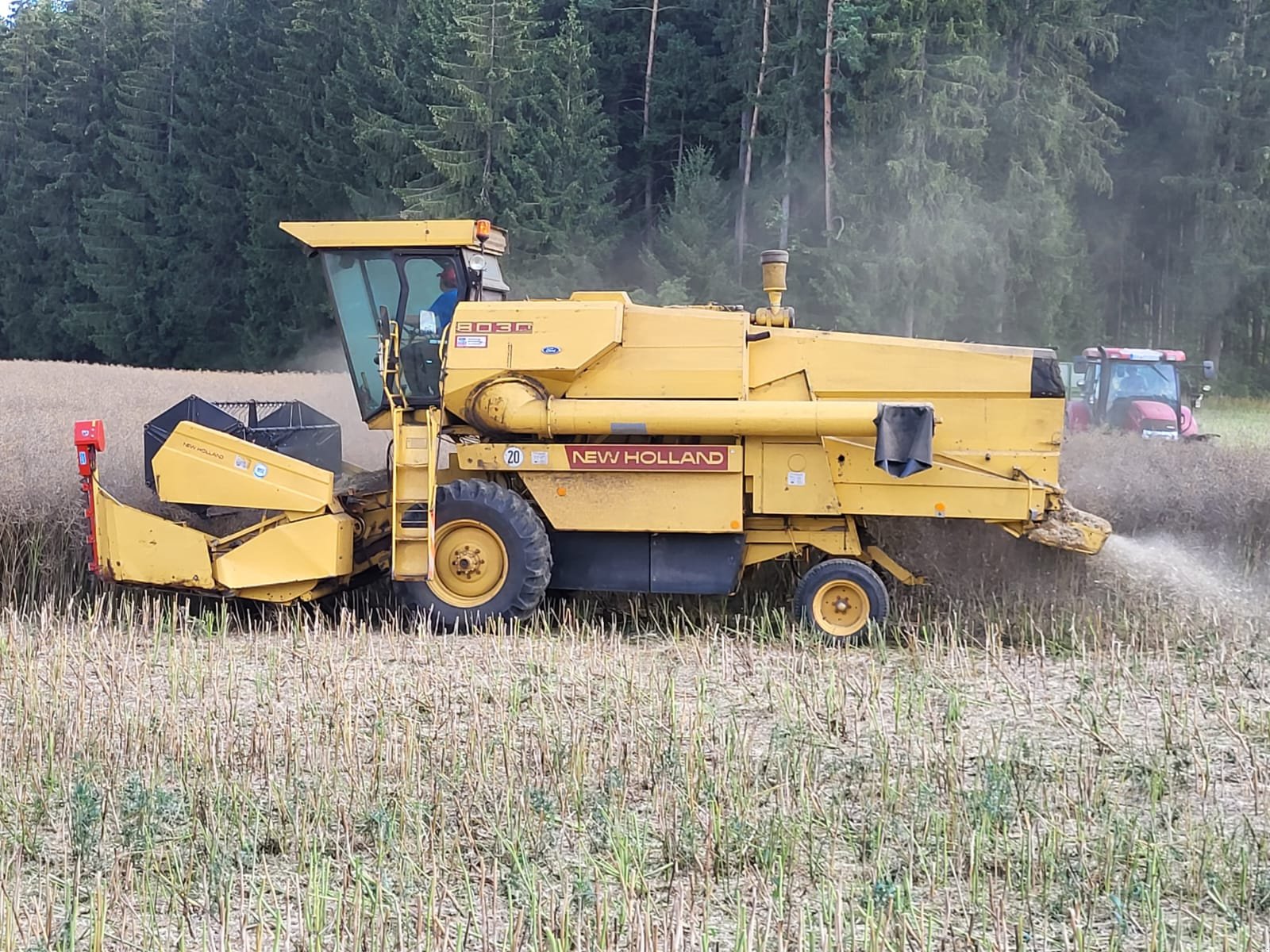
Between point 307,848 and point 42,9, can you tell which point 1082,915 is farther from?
point 42,9

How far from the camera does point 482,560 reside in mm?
7090

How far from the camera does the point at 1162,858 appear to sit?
3635 mm

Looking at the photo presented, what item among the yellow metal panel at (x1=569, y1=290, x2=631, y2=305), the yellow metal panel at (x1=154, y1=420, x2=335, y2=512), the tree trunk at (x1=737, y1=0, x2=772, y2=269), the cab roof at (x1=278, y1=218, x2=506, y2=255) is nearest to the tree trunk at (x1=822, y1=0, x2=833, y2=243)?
the tree trunk at (x1=737, y1=0, x2=772, y2=269)

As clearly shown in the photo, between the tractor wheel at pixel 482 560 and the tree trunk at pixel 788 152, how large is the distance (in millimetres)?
17924

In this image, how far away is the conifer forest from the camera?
77.3 feet

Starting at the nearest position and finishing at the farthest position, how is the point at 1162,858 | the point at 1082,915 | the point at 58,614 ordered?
the point at 1082,915 → the point at 1162,858 → the point at 58,614

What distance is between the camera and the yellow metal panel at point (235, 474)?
278 inches

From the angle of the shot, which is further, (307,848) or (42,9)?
(42,9)

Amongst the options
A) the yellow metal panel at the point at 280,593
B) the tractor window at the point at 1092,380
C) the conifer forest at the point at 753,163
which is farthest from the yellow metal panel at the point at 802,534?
the conifer forest at the point at 753,163

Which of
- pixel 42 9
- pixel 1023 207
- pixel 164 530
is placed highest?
pixel 42 9

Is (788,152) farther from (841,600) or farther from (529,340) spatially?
(841,600)

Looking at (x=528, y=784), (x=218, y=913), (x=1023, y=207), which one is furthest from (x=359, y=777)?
(x=1023, y=207)

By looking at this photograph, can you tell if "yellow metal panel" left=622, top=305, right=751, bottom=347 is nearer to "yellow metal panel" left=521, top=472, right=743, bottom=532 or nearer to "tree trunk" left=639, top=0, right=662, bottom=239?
"yellow metal panel" left=521, top=472, right=743, bottom=532

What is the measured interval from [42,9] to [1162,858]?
47.1 m
